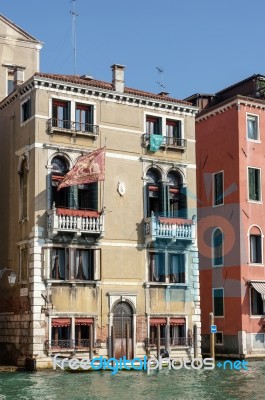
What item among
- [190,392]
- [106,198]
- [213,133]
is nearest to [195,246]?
[106,198]

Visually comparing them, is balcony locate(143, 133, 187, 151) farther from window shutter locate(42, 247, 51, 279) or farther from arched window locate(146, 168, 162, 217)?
window shutter locate(42, 247, 51, 279)

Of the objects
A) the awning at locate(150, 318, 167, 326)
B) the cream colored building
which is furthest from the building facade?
the awning at locate(150, 318, 167, 326)

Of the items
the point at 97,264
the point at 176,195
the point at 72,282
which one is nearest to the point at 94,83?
the point at 176,195

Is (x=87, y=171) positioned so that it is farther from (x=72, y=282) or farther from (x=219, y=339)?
(x=219, y=339)


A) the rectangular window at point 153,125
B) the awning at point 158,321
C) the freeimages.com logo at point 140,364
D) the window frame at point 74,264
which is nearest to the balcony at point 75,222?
the window frame at point 74,264

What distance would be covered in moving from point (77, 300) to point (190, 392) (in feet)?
25.9

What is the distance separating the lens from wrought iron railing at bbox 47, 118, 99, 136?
29.7 metres

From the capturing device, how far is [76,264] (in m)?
29.7

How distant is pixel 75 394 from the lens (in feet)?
71.7

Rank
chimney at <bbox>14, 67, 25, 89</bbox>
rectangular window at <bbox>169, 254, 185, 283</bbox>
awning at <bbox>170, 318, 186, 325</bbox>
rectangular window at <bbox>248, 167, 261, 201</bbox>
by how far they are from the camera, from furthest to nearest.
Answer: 1. rectangular window at <bbox>248, 167, 261, 201</bbox>
2. chimney at <bbox>14, 67, 25, 89</bbox>
3. rectangular window at <bbox>169, 254, 185, 283</bbox>
4. awning at <bbox>170, 318, 186, 325</bbox>

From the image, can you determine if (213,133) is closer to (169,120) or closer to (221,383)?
(169,120)

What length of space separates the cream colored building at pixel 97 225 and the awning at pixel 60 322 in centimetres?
4

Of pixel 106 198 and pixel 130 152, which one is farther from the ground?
pixel 130 152

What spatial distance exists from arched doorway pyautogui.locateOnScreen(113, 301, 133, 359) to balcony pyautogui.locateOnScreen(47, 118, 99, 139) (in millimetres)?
6746
